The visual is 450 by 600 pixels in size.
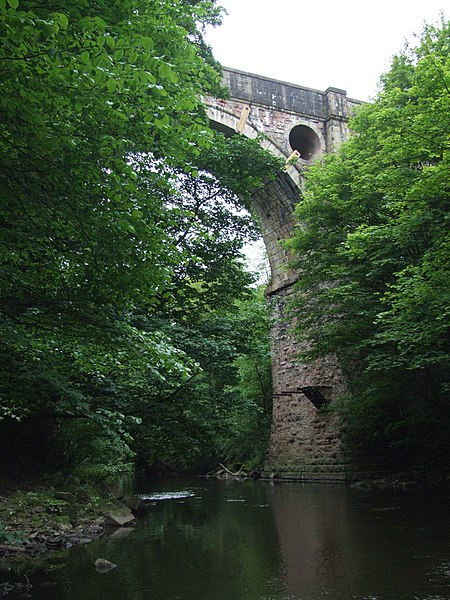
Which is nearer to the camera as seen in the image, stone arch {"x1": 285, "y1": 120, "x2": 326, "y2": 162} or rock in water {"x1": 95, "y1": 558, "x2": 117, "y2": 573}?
rock in water {"x1": 95, "y1": 558, "x2": 117, "y2": 573}

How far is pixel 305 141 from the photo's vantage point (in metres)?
18.7

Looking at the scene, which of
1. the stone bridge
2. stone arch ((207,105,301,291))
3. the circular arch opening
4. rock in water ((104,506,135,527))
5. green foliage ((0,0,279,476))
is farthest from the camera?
the circular arch opening

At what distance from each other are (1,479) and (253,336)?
18.0 ft

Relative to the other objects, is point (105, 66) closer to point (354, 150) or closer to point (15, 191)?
point (15, 191)

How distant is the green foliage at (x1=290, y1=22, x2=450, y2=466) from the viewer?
28.2ft

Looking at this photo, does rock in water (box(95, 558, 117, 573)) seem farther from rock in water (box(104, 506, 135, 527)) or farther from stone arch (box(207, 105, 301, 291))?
stone arch (box(207, 105, 301, 291))

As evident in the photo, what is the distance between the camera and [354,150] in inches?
502

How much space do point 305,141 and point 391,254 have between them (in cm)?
857

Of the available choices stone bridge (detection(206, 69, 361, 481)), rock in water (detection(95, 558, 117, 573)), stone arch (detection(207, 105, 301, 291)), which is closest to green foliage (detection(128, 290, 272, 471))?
rock in water (detection(95, 558, 117, 573))

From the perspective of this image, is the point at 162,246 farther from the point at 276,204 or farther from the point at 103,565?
the point at 276,204

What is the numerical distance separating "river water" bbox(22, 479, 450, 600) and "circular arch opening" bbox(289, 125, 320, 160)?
12271mm

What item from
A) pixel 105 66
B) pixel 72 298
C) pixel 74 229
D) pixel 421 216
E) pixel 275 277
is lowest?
pixel 72 298

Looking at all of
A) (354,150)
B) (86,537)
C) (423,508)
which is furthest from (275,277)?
(86,537)

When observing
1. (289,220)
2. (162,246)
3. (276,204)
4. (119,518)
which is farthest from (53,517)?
(276,204)
